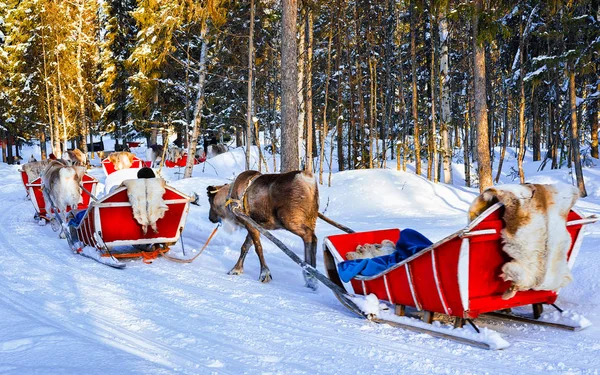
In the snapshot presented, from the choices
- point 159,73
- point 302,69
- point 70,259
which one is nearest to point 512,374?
point 70,259

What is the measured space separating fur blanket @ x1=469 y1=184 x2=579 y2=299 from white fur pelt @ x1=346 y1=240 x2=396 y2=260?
5.89 feet

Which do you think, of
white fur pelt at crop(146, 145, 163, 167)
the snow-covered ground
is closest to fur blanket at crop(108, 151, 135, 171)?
white fur pelt at crop(146, 145, 163, 167)

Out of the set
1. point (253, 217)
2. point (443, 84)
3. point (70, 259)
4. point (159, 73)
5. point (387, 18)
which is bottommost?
point (70, 259)

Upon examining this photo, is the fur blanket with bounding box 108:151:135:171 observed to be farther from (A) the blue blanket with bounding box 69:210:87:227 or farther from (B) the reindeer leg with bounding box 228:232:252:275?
(B) the reindeer leg with bounding box 228:232:252:275

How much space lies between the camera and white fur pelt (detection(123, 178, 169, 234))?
790 cm

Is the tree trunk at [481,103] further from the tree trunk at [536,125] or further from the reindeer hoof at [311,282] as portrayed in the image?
the tree trunk at [536,125]

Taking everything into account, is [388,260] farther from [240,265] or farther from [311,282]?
[240,265]

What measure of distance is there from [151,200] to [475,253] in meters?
5.41

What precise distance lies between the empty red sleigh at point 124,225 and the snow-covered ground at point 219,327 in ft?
1.15

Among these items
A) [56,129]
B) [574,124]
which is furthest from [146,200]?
[56,129]

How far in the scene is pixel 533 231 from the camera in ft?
12.9

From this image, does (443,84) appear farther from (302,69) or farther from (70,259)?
(70,259)

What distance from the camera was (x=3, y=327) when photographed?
457 cm

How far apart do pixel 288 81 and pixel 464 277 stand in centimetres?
725
